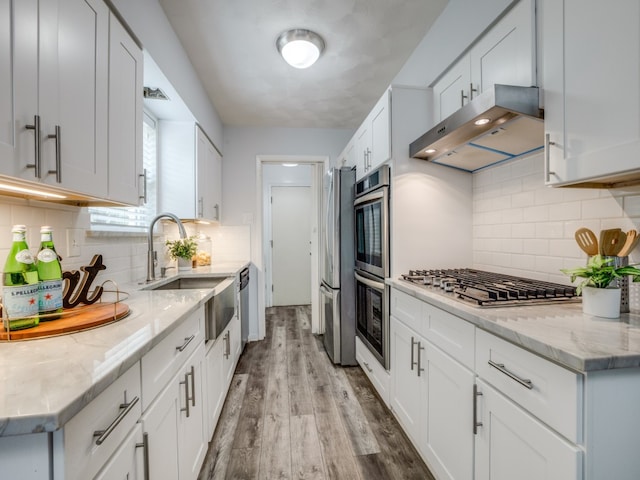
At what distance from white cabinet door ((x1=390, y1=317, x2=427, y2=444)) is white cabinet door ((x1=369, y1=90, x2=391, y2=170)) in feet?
3.52

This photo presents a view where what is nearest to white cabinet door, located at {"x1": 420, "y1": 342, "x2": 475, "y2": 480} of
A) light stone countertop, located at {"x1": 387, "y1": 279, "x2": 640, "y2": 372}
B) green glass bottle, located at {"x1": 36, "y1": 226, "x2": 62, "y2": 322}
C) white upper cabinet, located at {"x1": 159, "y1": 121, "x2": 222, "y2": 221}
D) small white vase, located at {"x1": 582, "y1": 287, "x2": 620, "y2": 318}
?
light stone countertop, located at {"x1": 387, "y1": 279, "x2": 640, "y2": 372}

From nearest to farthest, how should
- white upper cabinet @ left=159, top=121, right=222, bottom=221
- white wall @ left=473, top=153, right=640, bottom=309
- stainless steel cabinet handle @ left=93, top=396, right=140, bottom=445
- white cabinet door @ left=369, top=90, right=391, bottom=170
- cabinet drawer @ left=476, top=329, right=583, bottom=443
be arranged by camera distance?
stainless steel cabinet handle @ left=93, top=396, right=140, bottom=445
cabinet drawer @ left=476, top=329, right=583, bottom=443
white wall @ left=473, top=153, right=640, bottom=309
white cabinet door @ left=369, top=90, right=391, bottom=170
white upper cabinet @ left=159, top=121, right=222, bottom=221

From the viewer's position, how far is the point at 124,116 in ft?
4.58

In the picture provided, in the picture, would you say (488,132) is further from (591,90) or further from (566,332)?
(566,332)

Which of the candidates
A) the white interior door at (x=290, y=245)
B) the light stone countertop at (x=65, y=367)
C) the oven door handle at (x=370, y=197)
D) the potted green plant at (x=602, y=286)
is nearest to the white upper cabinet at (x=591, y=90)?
the potted green plant at (x=602, y=286)

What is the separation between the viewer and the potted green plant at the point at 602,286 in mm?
1019

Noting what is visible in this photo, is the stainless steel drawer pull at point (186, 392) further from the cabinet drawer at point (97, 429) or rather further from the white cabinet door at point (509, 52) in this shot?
the white cabinet door at point (509, 52)

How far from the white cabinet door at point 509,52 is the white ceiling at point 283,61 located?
0.60 m

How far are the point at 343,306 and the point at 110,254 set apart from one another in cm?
178

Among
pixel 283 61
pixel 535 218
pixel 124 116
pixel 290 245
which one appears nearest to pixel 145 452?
pixel 124 116

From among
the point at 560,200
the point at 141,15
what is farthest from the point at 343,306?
the point at 141,15

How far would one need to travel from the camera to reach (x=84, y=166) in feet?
3.60

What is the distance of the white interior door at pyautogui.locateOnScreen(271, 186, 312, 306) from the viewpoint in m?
5.25

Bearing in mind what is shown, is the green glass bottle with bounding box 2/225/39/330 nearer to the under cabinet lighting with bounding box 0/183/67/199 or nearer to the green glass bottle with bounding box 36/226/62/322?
the green glass bottle with bounding box 36/226/62/322
